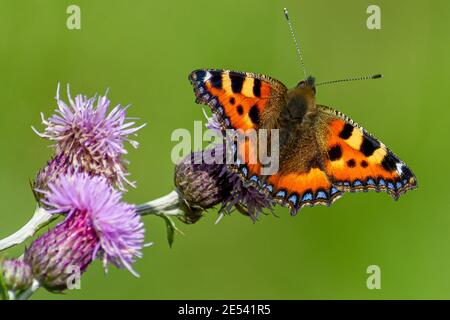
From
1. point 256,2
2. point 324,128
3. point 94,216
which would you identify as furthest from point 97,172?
point 256,2

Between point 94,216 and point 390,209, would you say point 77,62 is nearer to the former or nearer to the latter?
point 390,209

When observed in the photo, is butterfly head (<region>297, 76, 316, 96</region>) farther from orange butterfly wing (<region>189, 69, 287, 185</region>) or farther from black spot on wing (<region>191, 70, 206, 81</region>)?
black spot on wing (<region>191, 70, 206, 81</region>)

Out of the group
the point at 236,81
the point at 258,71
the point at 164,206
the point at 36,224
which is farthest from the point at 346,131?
the point at 258,71

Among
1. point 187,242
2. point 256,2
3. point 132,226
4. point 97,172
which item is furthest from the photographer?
point 256,2

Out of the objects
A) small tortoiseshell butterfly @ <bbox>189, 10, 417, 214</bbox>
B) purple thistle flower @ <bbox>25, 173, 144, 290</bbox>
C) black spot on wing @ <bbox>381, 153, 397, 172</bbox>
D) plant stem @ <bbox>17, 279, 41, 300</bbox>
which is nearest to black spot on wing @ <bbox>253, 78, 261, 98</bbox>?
small tortoiseshell butterfly @ <bbox>189, 10, 417, 214</bbox>

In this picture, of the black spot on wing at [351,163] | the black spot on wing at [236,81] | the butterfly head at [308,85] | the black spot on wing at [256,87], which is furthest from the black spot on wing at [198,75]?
the black spot on wing at [351,163]

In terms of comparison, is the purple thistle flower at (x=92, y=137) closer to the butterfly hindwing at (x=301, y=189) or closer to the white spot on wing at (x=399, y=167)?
the butterfly hindwing at (x=301, y=189)

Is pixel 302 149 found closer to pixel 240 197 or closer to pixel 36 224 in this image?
pixel 240 197
